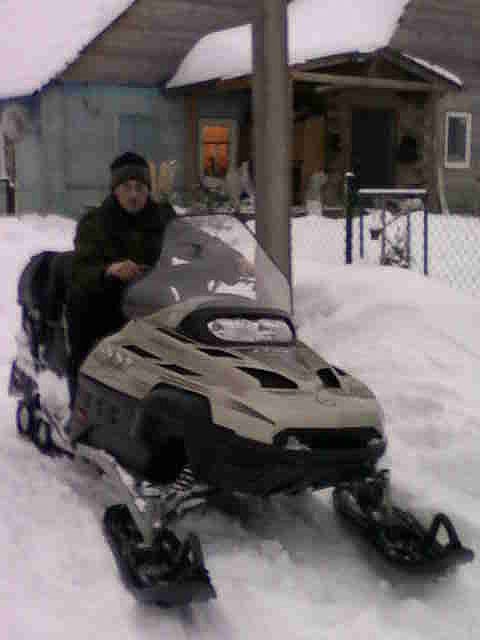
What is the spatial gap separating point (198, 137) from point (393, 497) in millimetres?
14934

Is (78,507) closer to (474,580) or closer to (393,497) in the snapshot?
(393,497)

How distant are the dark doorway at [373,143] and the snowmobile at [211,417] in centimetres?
1508

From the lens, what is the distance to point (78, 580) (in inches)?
120

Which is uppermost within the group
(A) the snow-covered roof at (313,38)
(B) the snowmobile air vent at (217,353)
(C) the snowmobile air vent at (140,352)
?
(A) the snow-covered roof at (313,38)

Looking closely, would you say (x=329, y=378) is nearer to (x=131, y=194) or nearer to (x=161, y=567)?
(x=161, y=567)

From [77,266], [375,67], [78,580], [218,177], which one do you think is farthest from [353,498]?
[218,177]

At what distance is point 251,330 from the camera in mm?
3301

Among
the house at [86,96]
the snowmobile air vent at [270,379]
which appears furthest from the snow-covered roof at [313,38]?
the snowmobile air vent at [270,379]

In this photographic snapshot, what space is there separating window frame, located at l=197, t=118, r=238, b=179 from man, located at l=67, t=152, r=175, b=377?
13884 millimetres

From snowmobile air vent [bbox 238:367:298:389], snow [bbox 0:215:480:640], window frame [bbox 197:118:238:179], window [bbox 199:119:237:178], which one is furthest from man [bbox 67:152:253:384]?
window [bbox 199:119:237:178]

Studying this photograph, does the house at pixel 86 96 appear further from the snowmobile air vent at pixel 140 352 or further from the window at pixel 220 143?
the snowmobile air vent at pixel 140 352

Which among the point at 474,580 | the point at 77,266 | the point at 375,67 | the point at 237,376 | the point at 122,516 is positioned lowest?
the point at 474,580

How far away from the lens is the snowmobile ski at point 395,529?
3.15 m

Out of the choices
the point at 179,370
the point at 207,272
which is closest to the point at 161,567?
the point at 179,370
